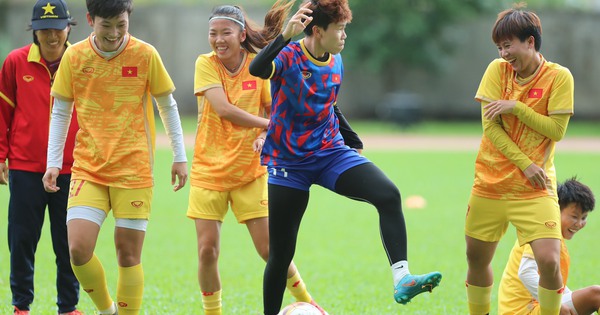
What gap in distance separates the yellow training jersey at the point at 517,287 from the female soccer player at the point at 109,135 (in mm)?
2417

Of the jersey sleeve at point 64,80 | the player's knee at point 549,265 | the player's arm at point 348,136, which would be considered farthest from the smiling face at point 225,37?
the player's knee at point 549,265

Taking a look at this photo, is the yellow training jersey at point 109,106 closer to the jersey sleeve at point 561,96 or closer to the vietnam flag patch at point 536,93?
the vietnam flag patch at point 536,93

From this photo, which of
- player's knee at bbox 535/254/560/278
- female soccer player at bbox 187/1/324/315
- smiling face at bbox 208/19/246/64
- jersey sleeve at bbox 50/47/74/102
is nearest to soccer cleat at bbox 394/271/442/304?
player's knee at bbox 535/254/560/278

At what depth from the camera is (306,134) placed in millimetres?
5344

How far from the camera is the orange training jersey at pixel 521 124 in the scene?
5484 mm

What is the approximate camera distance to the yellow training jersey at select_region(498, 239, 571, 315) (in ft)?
19.1

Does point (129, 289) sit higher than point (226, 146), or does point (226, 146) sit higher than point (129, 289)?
point (226, 146)

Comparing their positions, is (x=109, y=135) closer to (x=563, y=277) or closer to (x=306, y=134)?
(x=306, y=134)

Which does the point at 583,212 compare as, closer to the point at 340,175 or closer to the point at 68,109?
the point at 340,175

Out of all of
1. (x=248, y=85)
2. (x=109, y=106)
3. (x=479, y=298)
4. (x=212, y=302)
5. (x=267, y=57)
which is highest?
(x=267, y=57)

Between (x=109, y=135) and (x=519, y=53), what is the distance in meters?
2.70

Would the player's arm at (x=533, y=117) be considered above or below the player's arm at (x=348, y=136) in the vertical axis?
above

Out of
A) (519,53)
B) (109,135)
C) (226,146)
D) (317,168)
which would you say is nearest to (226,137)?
(226,146)

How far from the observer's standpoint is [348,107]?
33344mm
